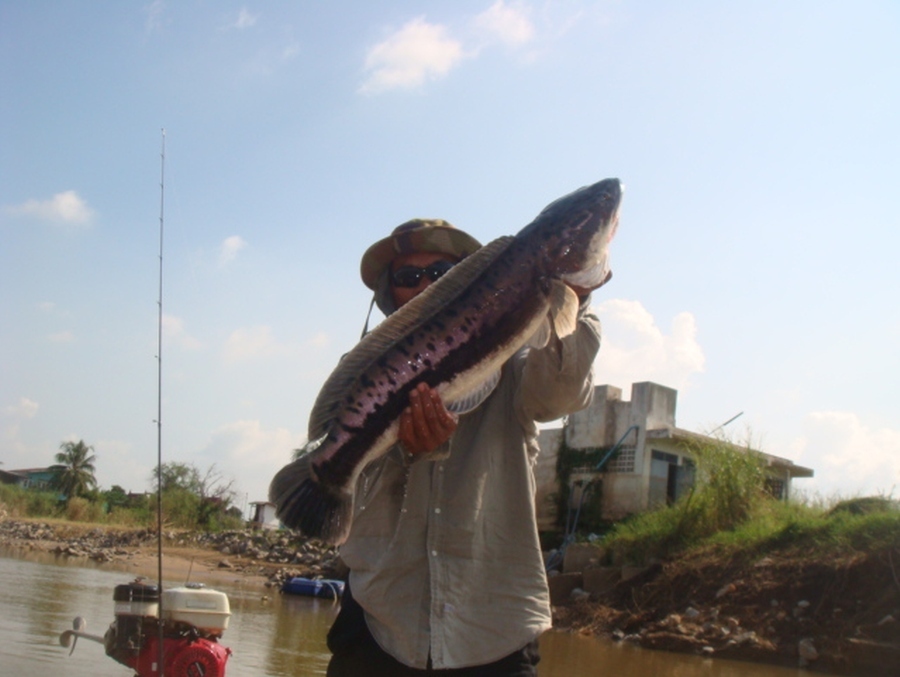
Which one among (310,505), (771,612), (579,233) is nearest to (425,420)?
(310,505)

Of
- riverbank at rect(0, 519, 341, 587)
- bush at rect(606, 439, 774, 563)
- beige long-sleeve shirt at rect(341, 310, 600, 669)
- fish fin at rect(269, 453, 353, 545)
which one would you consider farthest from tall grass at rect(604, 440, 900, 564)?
fish fin at rect(269, 453, 353, 545)

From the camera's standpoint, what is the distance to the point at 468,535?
2.63 metres

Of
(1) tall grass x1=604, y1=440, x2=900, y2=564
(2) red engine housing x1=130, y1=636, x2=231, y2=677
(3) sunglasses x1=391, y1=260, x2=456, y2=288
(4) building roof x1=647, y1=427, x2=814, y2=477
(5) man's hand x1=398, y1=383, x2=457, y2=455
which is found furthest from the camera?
(4) building roof x1=647, y1=427, x2=814, y2=477

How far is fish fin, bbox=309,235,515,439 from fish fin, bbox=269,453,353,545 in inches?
6.1

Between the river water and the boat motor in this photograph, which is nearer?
the boat motor

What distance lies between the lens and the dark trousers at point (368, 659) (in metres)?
2.51

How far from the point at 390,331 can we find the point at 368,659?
1062 mm

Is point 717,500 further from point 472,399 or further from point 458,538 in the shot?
point 472,399

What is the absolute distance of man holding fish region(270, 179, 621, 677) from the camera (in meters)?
2.50

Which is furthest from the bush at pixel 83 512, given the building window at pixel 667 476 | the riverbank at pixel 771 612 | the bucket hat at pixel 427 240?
the bucket hat at pixel 427 240

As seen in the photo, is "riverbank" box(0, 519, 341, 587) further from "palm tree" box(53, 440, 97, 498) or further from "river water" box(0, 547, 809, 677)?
"palm tree" box(53, 440, 97, 498)

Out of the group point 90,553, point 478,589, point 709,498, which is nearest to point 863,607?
point 709,498

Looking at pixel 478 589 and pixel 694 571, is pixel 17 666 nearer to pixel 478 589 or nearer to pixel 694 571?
pixel 478 589

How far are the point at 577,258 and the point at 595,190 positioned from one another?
0.99 feet
